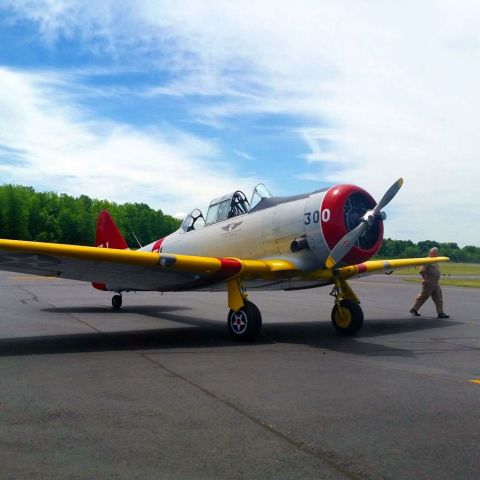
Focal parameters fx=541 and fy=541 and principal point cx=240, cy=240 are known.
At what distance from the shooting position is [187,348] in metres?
8.06

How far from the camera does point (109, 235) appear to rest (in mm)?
13797

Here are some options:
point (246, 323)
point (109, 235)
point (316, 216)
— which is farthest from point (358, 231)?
point (109, 235)

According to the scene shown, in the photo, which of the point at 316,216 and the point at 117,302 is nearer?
the point at 316,216

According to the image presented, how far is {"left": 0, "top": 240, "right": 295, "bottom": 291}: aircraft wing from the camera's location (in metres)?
7.91

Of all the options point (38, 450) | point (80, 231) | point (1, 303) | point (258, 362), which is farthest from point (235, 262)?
point (80, 231)

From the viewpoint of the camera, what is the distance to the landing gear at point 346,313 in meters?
9.64

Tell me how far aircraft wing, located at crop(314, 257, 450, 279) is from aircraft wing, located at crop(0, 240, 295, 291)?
2.69ft

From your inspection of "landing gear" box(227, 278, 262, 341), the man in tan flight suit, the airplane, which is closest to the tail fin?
the airplane

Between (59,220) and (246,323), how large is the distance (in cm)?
10725

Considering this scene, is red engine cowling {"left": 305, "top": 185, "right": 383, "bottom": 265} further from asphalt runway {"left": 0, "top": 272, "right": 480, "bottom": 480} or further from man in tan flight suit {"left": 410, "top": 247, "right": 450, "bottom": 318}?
man in tan flight suit {"left": 410, "top": 247, "right": 450, "bottom": 318}

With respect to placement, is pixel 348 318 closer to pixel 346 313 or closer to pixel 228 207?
pixel 346 313

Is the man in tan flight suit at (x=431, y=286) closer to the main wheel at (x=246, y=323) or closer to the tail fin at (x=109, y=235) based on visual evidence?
the main wheel at (x=246, y=323)

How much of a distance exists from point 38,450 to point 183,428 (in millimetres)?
1022

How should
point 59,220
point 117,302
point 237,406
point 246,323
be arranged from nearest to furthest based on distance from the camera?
point 237,406 < point 246,323 < point 117,302 < point 59,220
